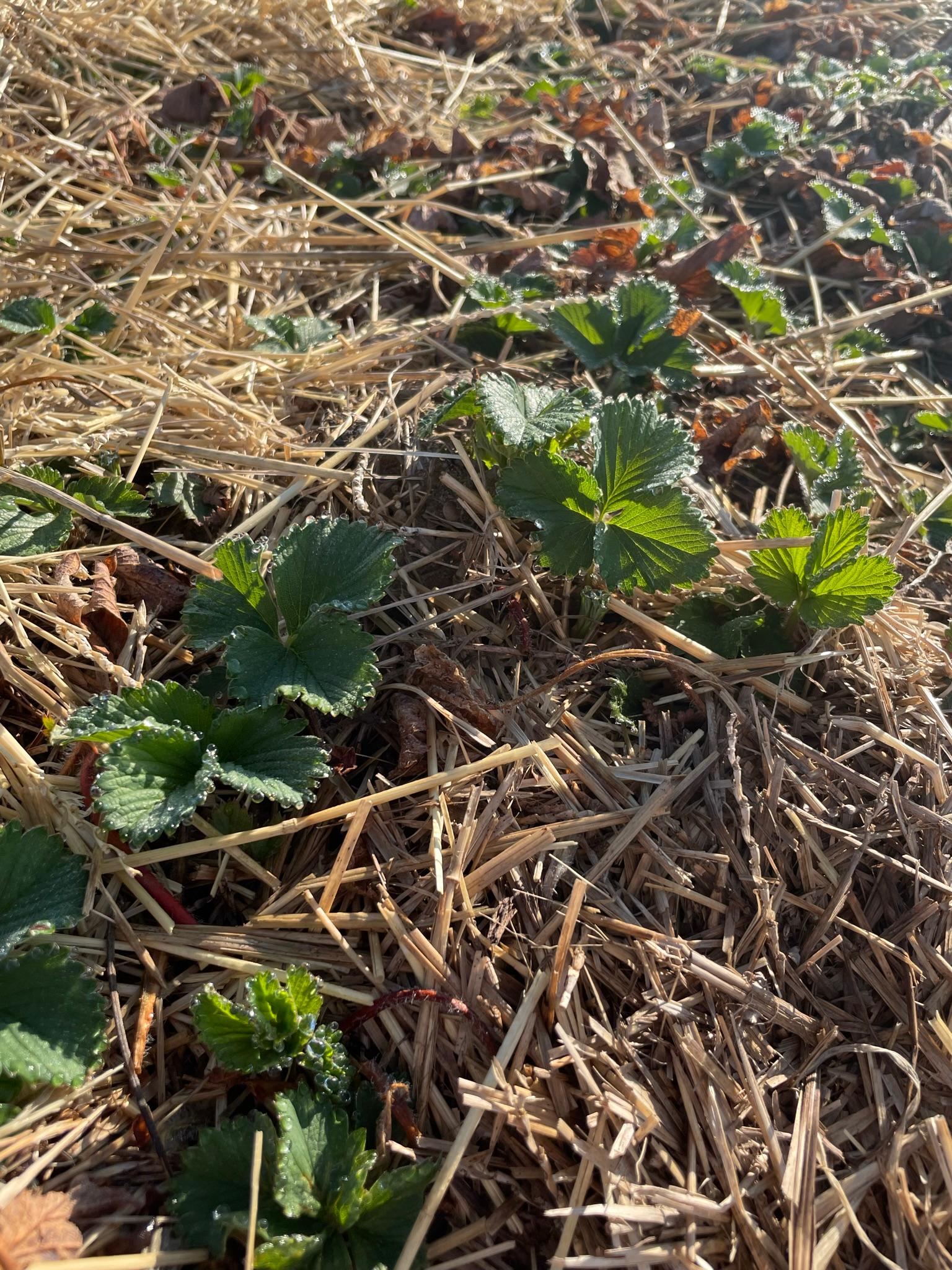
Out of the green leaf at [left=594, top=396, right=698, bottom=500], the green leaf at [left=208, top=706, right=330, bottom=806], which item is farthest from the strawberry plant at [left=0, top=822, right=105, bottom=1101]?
the green leaf at [left=594, top=396, right=698, bottom=500]

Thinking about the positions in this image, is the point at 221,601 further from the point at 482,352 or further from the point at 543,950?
the point at 482,352

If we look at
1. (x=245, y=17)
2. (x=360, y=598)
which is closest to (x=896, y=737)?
(x=360, y=598)

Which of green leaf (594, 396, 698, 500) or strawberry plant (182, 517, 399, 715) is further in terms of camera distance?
green leaf (594, 396, 698, 500)

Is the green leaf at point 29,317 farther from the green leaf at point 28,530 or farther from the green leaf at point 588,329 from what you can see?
the green leaf at point 588,329

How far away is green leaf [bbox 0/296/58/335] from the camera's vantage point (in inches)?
80.9

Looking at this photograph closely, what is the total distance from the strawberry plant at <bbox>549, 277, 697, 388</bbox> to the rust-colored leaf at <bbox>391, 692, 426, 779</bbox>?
100 centimetres

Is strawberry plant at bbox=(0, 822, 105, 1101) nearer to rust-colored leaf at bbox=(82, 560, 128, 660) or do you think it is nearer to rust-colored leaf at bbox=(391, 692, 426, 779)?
rust-colored leaf at bbox=(82, 560, 128, 660)

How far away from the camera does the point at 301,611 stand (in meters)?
1.63

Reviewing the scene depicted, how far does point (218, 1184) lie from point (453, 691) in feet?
2.60

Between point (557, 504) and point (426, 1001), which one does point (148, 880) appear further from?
point (557, 504)

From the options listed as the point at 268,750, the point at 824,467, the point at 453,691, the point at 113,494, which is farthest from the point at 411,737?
→ the point at 824,467

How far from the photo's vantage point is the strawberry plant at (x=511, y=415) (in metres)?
1.72

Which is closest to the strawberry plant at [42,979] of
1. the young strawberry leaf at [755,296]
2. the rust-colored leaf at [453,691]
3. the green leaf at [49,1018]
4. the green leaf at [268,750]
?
the green leaf at [49,1018]

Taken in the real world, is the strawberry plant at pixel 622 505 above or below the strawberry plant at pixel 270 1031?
above
